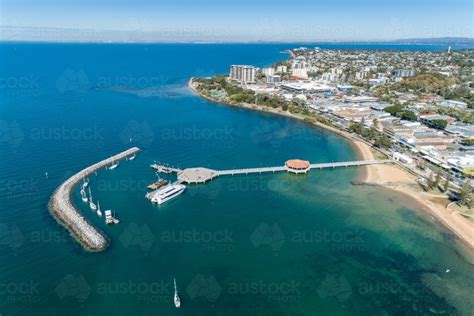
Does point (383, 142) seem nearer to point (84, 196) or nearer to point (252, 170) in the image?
point (252, 170)

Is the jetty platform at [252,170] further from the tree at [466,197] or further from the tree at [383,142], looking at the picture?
the tree at [466,197]

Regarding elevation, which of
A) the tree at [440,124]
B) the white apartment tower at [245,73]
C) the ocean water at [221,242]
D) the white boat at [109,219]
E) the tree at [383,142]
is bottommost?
the ocean water at [221,242]

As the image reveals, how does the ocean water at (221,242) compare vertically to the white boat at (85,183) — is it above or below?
below

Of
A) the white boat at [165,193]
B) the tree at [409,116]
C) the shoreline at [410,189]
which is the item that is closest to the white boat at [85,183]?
the white boat at [165,193]

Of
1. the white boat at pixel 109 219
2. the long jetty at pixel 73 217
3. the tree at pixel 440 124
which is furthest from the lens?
the tree at pixel 440 124

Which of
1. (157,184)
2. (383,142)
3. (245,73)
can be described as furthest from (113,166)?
(245,73)

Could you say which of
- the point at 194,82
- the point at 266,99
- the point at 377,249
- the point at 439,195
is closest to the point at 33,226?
the point at 377,249

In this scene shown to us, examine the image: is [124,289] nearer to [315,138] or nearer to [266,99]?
[315,138]
